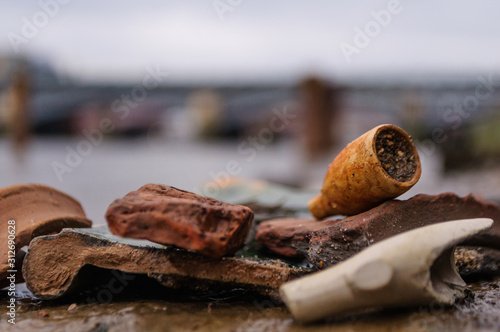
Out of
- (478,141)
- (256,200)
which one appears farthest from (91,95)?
(256,200)

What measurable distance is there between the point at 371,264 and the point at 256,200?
260 cm

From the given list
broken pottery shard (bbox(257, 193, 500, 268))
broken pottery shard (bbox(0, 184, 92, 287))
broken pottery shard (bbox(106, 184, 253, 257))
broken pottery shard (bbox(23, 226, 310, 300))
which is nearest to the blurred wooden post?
broken pottery shard (bbox(257, 193, 500, 268))

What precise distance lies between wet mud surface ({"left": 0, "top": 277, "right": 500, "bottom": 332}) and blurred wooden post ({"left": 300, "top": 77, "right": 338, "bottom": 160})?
32.4 feet

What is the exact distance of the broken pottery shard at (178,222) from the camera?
188cm

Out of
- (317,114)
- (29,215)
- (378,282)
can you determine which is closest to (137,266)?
(29,215)

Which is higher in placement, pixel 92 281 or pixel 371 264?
pixel 371 264

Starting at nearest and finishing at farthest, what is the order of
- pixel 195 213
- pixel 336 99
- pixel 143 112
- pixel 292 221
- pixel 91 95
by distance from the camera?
pixel 195 213, pixel 292 221, pixel 336 99, pixel 91 95, pixel 143 112

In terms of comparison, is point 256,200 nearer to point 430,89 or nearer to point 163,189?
point 163,189

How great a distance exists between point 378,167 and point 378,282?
63cm

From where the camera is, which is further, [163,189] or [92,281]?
[92,281]

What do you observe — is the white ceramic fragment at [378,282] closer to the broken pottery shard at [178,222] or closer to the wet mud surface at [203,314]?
the wet mud surface at [203,314]

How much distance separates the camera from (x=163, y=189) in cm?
217

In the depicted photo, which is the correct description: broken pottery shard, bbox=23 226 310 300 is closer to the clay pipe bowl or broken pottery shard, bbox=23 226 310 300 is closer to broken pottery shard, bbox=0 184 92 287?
broken pottery shard, bbox=0 184 92 287

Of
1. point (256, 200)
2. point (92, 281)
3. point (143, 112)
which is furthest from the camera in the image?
point (143, 112)
